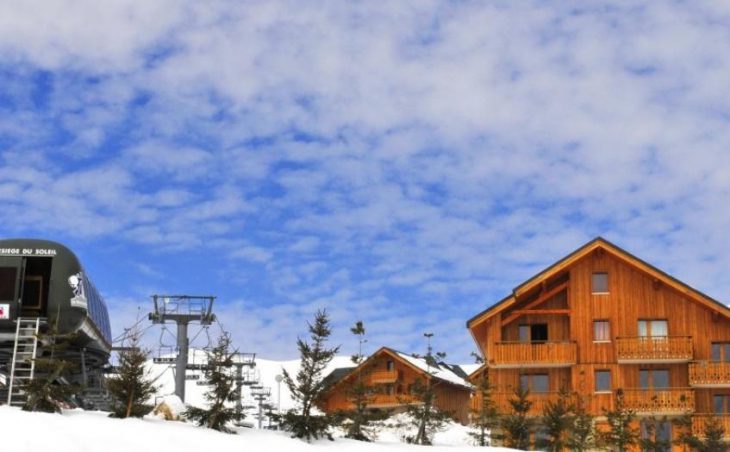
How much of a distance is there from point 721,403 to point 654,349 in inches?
176

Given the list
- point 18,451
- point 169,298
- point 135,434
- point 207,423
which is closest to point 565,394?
point 207,423

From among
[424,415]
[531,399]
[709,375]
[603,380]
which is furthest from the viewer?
[603,380]

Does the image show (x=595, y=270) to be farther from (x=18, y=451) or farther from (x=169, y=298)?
(x=18, y=451)

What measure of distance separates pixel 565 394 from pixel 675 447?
13.6m

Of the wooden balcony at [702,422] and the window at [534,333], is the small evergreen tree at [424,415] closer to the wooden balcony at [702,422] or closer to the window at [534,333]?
the window at [534,333]

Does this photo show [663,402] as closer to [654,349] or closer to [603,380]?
[654,349]

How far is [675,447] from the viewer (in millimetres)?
47969

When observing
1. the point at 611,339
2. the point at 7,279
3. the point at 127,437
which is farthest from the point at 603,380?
the point at 127,437

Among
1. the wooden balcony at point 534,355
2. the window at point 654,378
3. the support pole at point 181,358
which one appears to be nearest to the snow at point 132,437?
the wooden balcony at point 534,355

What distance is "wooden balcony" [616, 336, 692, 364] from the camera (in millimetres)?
49156

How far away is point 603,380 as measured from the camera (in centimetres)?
5056

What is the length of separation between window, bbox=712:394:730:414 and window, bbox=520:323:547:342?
9.31 m

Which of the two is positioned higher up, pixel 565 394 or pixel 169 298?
pixel 169 298

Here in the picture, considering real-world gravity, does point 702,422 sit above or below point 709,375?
below
